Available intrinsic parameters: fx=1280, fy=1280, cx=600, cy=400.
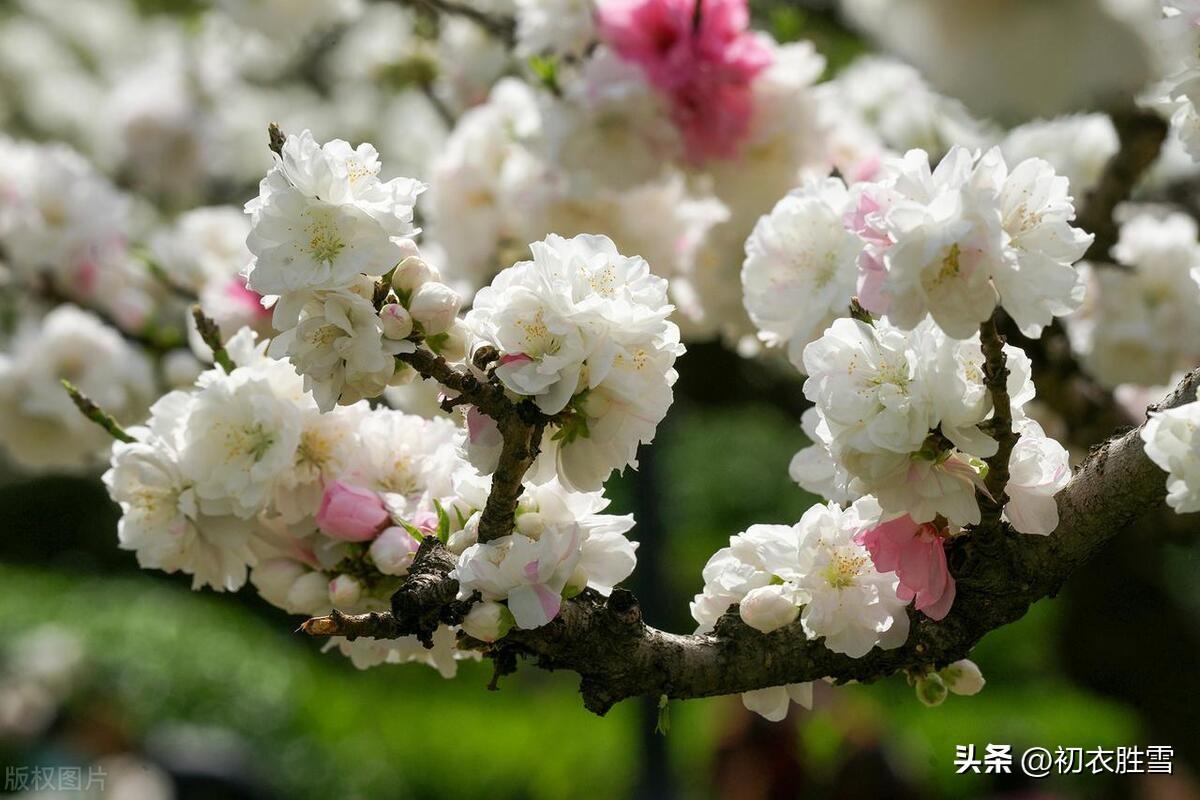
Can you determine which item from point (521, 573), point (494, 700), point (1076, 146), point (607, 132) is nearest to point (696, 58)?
point (607, 132)

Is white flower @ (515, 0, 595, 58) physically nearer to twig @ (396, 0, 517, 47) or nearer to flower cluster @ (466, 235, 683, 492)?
twig @ (396, 0, 517, 47)

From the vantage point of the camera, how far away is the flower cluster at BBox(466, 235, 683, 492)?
3.72 ft

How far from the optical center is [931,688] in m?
1.37

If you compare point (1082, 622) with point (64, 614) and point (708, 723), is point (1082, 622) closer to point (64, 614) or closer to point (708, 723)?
point (708, 723)

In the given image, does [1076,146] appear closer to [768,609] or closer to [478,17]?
[478,17]

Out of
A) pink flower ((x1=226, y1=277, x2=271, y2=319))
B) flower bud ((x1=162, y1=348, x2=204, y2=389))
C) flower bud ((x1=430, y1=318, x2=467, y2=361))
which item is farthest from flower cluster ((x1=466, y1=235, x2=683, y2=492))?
flower bud ((x1=162, y1=348, x2=204, y2=389))

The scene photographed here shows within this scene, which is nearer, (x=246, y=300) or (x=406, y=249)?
(x=406, y=249)

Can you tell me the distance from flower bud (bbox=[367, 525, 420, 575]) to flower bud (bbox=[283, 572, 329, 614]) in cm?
9

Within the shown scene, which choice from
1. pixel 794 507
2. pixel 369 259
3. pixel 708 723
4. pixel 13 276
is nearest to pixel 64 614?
pixel 708 723

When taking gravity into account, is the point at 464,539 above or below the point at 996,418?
below

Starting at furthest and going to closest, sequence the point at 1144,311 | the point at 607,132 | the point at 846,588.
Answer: the point at 1144,311 → the point at 607,132 → the point at 846,588

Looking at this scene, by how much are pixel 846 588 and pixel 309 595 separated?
23.4 inches

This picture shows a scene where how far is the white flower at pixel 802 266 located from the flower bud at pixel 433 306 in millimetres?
479

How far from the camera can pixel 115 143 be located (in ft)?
14.1
